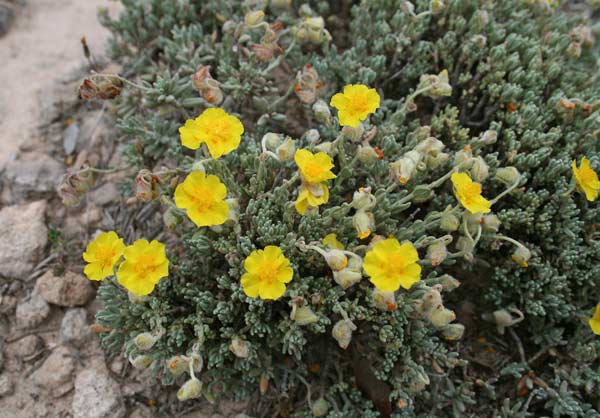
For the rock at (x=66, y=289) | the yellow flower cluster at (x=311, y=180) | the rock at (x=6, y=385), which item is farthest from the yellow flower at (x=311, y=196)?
the rock at (x=6, y=385)

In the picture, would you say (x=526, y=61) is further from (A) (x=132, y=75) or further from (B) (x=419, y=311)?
(A) (x=132, y=75)

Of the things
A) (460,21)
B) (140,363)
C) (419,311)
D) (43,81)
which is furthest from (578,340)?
(43,81)

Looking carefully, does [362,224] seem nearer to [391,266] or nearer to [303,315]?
[391,266]

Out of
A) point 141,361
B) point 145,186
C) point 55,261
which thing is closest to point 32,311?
point 55,261

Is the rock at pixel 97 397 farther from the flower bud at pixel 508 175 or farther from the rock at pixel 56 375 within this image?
the flower bud at pixel 508 175

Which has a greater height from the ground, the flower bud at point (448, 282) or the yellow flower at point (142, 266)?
the yellow flower at point (142, 266)

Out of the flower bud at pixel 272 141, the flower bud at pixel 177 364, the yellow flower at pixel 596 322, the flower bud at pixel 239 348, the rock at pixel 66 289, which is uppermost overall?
the flower bud at pixel 272 141

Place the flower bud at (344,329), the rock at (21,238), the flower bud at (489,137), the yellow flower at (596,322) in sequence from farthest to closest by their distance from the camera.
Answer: the rock at (21,238) → the flower bud at (489,137) → the yellow flower at (596,322) → the flower bud at (344,329)
